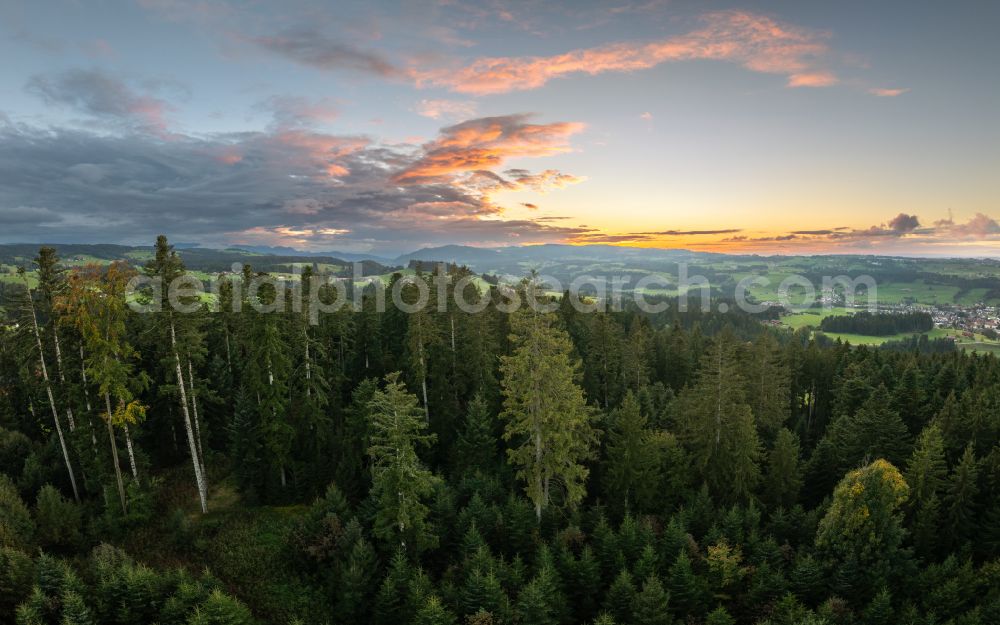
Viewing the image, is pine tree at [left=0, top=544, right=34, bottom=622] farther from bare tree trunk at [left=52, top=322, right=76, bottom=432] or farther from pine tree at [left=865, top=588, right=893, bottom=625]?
pine tree at [left=865, top=588, right=893, bottom=625]

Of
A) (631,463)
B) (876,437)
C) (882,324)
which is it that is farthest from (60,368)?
(882,324)

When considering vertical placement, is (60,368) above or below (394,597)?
above

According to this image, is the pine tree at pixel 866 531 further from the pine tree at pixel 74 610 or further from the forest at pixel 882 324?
the forest at pixel 882 324

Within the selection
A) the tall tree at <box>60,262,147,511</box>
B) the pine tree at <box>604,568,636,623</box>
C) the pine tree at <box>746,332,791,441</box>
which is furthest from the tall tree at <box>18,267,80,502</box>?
the pine tree at <box>746,332,791,441</box>

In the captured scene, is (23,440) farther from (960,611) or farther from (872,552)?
(960,611)

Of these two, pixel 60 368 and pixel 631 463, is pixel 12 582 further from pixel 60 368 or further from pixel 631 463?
pixel 631 463

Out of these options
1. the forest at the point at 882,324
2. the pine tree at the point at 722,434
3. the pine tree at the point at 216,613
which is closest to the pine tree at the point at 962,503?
the pine tree at the point at 722,434
